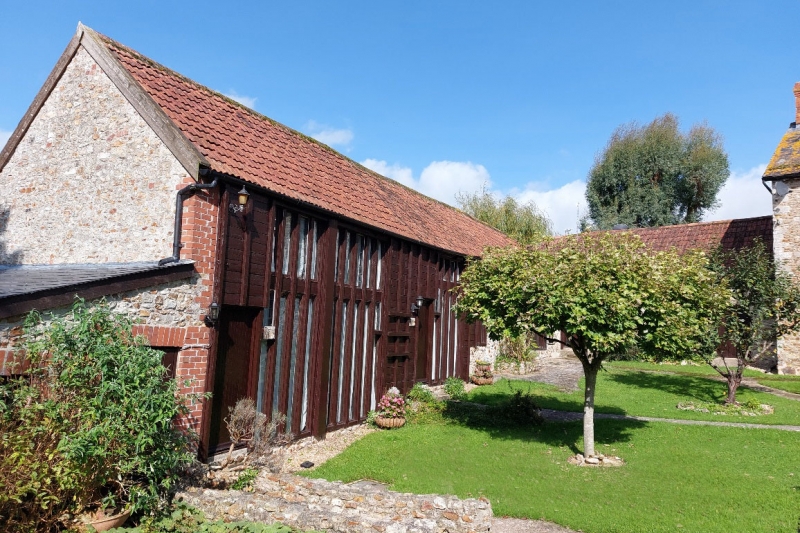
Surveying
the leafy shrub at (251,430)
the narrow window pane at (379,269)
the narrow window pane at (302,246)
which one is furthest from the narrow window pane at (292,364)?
the narrow window pane at (379,269)

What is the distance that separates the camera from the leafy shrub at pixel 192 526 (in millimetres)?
6109

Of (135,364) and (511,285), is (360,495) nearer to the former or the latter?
(135,364)

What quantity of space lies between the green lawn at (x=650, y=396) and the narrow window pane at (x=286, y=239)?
7.83 meters

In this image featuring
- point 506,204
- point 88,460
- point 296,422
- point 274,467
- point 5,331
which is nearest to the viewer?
point 88,460

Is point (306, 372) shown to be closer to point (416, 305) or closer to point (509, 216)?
point (416, 305)

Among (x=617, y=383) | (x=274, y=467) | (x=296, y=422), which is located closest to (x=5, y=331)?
(x=274, y=467)

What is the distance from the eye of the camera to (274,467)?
28.5 feet

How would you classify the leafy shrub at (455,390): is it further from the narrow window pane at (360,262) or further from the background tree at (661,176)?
the background tree at (661,176)

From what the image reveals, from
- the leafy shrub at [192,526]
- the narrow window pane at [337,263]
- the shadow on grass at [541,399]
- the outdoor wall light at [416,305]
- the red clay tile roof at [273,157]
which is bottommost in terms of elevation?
the leafy shrub at [192,526]

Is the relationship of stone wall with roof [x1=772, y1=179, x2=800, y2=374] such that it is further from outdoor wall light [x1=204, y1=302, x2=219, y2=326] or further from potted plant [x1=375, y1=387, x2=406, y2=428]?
outdoor wall light [x1=204, y1=302, x2=219, y2=326]

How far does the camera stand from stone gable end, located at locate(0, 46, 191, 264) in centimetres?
867

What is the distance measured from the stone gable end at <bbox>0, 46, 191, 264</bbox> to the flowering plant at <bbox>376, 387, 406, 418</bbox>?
6.41 metres

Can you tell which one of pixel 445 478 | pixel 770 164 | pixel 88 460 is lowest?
pixel 445 478

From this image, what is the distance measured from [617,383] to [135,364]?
1695 cm
